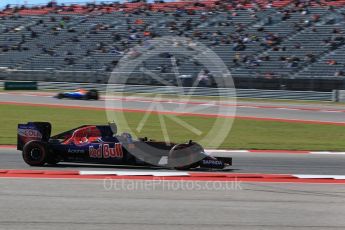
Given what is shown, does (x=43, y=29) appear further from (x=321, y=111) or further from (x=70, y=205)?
(x=70, y=205)

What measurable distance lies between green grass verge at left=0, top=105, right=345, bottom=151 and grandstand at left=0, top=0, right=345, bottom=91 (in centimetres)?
1075

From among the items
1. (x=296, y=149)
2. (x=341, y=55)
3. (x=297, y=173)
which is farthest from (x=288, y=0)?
(x=297, y=173)

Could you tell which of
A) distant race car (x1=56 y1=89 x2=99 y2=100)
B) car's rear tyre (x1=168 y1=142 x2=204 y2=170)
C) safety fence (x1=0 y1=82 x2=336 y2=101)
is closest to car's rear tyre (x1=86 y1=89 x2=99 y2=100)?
distant race car (x1=56 y1=89 x2=99 y2=100)

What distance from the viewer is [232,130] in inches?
786

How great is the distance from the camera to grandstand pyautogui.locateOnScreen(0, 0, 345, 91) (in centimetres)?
3491

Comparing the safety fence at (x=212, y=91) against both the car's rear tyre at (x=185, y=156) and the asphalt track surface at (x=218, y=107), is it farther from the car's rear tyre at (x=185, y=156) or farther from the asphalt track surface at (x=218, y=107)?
the car's rear tyre at (x=185, y=156)

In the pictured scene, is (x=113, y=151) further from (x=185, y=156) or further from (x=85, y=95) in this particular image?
(x=85, y=95)

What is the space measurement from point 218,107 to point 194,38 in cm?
1326

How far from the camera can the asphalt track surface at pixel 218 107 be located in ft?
83.3

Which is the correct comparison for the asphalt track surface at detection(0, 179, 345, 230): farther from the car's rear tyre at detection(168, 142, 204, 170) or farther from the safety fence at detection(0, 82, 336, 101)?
the safety fence at detection(0, 82, 336, 101)

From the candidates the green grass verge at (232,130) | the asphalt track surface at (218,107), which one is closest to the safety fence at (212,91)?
the asphalt track surface at (218,107)

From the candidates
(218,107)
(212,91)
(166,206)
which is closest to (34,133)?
(166,206)

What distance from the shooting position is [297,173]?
10.9m

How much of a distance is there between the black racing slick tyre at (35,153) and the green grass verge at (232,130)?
4668 millimetres
